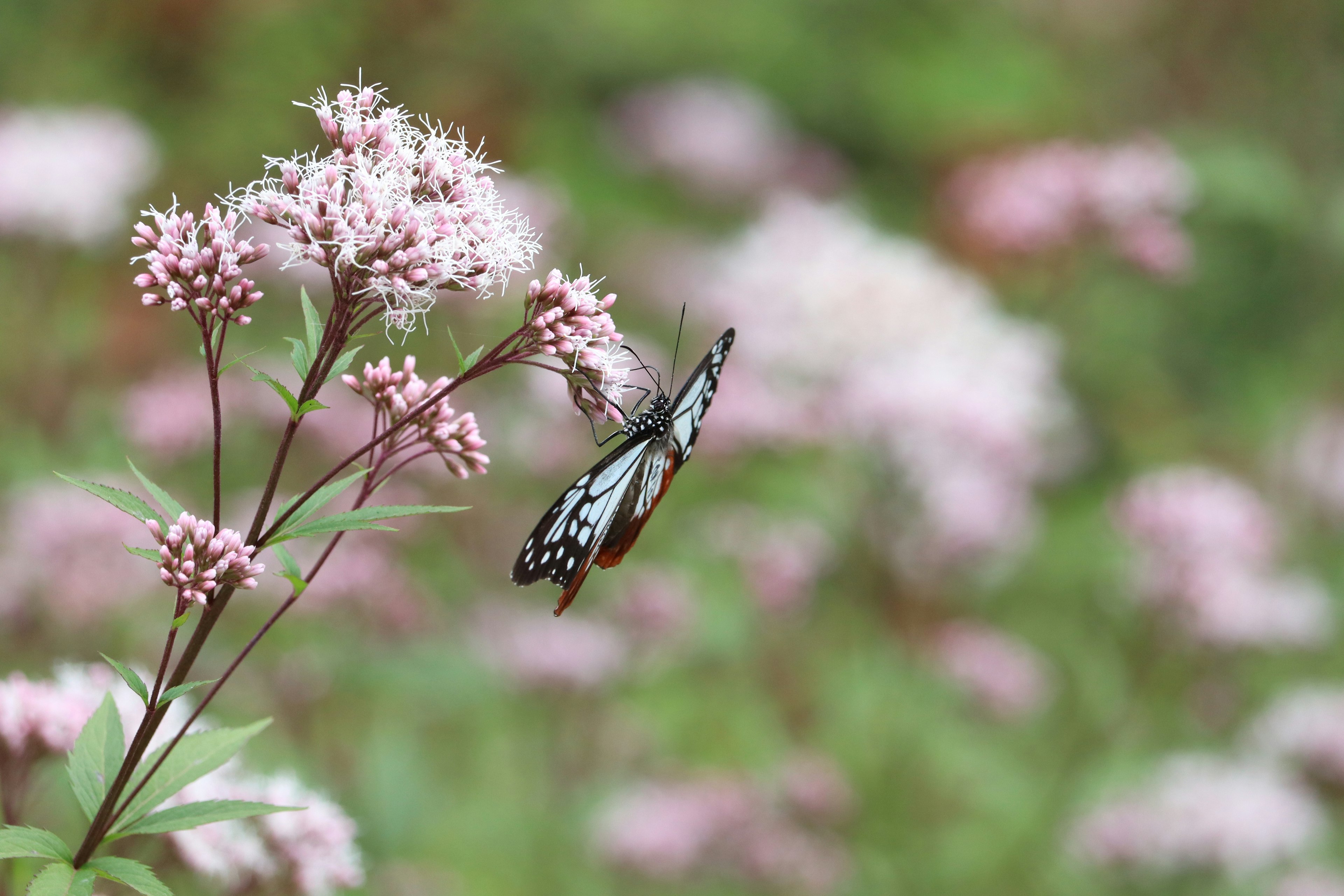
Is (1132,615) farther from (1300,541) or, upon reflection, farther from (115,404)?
(115,404)

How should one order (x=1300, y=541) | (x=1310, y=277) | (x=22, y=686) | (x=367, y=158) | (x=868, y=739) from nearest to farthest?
1. (x=367, y=158)
2. (x=22, y=686)
3. (x=868, y=739)
4. (x=1310, y=277)
5. (x=1300, y=541)

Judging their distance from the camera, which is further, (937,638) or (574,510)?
(937,638)

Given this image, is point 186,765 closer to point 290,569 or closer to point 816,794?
point 290,569

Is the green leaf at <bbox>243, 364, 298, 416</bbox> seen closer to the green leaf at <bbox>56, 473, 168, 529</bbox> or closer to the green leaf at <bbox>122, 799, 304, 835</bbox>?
the green leaf at <bbox>56, 473, 168, 529</bbox>

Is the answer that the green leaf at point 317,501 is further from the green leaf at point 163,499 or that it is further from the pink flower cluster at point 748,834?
the pink flower cluster at point 748,834

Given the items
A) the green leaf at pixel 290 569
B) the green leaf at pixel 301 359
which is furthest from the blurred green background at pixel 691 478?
the green leaf at pixel 301 359

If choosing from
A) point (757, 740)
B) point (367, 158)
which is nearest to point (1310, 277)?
point (757, 740)
